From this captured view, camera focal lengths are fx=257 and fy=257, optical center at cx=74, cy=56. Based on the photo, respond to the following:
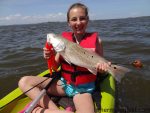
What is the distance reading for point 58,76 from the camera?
16.9 feet

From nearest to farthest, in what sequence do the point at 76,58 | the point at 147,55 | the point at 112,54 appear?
the point at 76,58, the point at 147,55, the point at 112,54

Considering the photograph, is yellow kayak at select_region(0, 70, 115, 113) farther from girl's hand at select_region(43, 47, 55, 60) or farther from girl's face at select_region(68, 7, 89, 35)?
girl's face at select_region(68, 7, 89, 35)

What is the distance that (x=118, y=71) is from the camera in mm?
4113

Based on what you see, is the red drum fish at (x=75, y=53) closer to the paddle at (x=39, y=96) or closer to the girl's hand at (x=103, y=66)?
the girl's hand at (x=103, y=66)

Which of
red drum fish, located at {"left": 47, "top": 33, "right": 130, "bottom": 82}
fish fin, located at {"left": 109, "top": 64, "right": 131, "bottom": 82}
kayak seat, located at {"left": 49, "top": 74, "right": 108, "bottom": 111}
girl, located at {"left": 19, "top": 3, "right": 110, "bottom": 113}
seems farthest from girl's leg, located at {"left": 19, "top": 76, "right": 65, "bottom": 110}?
fish fin, located at {"left": 109, "top": 64, "right": 131, "bottom": 82}

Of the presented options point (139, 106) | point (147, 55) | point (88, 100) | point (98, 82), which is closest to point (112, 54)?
point (147, 55)

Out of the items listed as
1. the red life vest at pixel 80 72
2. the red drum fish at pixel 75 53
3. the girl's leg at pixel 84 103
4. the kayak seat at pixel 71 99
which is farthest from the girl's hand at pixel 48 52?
the kayak seat at pixel 71 99

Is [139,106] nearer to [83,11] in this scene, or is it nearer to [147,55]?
[83,11]

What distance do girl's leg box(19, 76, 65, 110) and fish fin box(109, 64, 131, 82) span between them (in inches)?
49.2

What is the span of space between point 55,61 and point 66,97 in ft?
2.52

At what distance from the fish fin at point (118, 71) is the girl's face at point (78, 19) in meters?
1.04

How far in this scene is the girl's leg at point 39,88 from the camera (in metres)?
4.61

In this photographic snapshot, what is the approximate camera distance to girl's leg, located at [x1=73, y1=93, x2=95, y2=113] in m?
4.27

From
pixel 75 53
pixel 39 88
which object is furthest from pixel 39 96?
pixel 75 53
